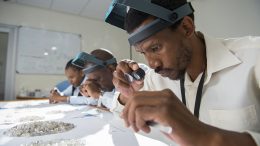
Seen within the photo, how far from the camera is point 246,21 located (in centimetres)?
316

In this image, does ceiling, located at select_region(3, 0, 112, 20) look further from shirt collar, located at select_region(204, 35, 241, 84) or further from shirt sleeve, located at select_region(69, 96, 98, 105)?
shirt collar, located at select_region(204, 35, 241, 84)

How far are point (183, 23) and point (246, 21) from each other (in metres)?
2.75

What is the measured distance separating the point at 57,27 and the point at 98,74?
3061 millimetres

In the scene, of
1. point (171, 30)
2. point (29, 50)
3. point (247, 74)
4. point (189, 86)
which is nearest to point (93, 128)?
point (189, 86)

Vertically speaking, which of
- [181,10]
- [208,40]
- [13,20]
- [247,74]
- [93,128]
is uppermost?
[13,20]

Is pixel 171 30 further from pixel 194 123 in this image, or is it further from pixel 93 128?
pixel 93 128

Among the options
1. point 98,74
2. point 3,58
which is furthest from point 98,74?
point 3,58

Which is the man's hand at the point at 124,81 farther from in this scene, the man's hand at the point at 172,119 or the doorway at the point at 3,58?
the doorway at the point at 3,58

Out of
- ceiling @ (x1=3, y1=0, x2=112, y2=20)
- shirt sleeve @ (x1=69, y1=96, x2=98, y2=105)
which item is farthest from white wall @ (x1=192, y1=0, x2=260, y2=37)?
shirt sleeve @ (x1=69, y1=96, x2=98, y2=105)

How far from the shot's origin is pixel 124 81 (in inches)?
48.3

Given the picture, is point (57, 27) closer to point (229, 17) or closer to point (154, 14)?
point (229, 17)

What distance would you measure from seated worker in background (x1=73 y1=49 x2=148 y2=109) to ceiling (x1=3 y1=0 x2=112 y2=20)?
8.50 feet

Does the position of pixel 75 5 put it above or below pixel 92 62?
above

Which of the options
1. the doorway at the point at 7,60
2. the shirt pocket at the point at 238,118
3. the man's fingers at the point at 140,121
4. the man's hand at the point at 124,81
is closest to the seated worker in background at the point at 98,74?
the man's hand at the point at 124,81
